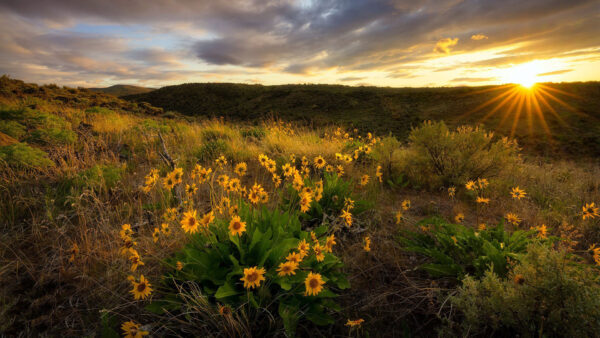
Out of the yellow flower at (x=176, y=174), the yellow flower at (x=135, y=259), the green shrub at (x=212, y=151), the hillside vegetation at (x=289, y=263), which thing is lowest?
the hillside vegetation at (x=289, y=263)

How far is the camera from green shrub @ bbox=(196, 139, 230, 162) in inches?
241

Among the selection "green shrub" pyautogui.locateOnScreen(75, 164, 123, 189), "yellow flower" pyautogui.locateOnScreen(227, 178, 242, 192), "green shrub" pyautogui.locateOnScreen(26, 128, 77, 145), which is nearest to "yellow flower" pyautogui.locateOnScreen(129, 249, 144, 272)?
"yellow flower" pyautogui.locateOnScreen(227, 178, 242, 192)

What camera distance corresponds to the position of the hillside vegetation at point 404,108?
18.7 metres

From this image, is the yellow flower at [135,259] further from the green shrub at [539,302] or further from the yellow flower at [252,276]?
the green shrub at [539,302]

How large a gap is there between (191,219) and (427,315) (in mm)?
1907

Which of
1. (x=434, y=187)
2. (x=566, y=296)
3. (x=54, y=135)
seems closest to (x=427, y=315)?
(x=566, y=296)

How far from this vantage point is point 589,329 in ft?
4.45

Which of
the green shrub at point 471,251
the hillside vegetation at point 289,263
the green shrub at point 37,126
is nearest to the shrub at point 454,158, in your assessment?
the hillside vegetation at point 289,263

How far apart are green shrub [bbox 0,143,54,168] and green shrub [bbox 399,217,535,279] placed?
568cm

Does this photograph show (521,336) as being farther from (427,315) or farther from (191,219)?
(191,219)

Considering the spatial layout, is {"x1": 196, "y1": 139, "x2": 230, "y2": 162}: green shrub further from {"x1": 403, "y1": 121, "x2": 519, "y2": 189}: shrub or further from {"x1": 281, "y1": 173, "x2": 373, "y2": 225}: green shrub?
{"x1": 403, "y1": 121, "x2": 519, "y2": 189}: shrub

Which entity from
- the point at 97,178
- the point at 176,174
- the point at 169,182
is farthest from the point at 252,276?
the point at 97,178

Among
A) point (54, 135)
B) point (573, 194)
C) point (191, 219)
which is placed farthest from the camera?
point (54, 135)

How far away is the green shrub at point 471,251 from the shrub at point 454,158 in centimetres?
255
